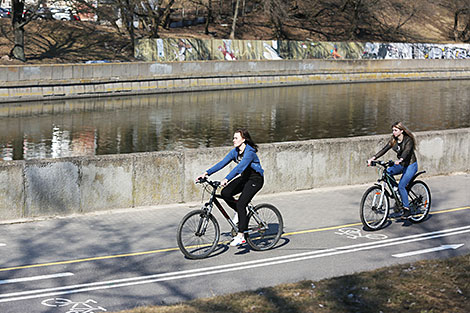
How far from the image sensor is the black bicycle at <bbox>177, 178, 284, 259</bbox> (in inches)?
361

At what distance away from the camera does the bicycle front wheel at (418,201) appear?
37.3 feet

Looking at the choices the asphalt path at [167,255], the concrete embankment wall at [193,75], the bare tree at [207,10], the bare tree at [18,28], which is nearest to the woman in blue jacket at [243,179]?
the asphalt path at [167,255]

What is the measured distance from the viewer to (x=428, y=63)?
5856 centimetres

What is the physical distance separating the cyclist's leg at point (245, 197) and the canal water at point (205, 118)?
14906mm

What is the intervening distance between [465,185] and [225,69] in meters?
32.0

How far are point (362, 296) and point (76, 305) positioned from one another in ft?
10.4

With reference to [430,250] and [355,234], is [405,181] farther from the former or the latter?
[430,250]

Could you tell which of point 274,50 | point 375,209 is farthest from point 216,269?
point 274,50

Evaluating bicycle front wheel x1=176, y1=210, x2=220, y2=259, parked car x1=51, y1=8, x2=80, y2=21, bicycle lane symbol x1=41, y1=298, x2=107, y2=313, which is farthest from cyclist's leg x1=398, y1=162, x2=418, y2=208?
parked car x1=51, y1=8, x2=80, y2=21

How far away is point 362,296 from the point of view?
7484 millimetres

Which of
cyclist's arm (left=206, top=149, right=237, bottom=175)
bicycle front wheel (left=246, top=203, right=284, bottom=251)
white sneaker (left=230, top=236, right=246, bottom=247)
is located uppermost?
cyclist's arm (left=206, top=149, right=237, bottom=175)

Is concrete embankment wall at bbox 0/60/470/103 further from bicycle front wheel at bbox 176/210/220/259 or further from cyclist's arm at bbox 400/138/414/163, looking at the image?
bicycle front wheel at bbox 176/210/220/259

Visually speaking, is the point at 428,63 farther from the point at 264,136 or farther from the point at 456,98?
the point at 264,136

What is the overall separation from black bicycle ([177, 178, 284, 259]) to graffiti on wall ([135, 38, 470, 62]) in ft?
134
